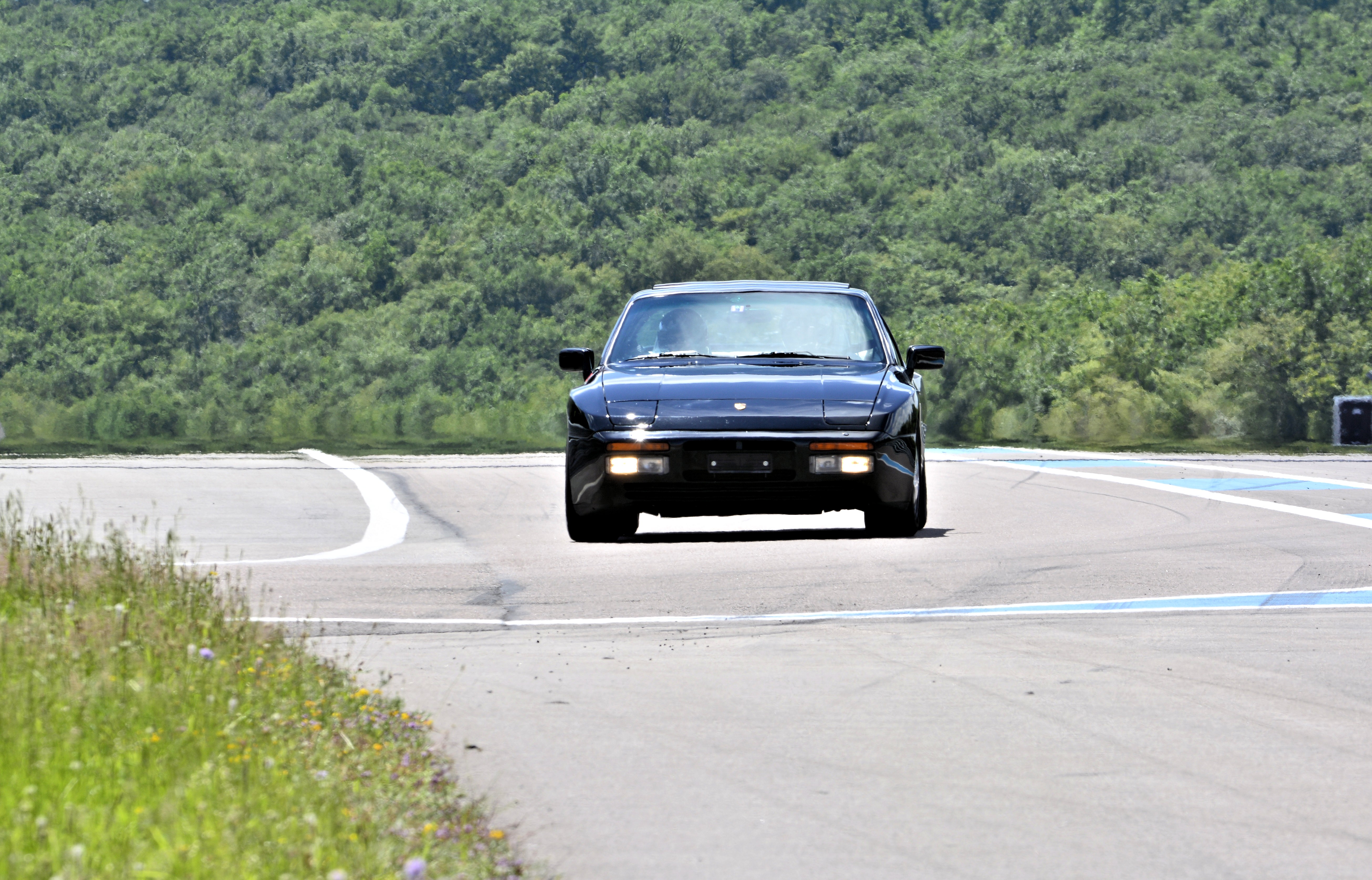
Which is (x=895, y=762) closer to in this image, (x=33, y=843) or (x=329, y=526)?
(x=33, y=843)

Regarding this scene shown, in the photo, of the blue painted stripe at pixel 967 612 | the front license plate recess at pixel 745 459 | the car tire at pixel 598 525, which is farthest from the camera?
the car tire at pixel 598 525

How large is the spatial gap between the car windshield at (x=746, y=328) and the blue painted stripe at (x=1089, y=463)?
1021cm

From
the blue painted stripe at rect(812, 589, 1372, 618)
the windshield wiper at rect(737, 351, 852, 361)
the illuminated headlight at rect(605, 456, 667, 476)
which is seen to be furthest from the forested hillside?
the blue painted stripe at rect(812, 589, 1372, 618)

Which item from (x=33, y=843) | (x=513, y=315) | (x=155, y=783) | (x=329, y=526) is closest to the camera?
(x=33, y=843)

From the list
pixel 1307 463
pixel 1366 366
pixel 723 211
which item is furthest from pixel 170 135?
pixel 1307 463

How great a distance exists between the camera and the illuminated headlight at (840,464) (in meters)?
12.0

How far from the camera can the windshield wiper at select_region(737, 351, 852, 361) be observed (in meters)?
13.1

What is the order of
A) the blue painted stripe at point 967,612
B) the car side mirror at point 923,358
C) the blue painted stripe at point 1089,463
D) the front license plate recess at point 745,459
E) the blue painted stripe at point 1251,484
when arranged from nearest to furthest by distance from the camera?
the blue painted stripe at point 967,612, the front license plate recess at point 745,459, the car side mirror at point 923,358, the blue painted stripe at point 1251,484, the blue painted stripe at point 1089,463

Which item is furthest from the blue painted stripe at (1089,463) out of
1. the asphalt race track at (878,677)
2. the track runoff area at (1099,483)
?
the asphalt race track at (878,677)

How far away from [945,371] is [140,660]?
217ft

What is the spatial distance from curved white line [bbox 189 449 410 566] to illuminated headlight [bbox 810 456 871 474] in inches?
128

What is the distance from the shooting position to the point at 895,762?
665cm

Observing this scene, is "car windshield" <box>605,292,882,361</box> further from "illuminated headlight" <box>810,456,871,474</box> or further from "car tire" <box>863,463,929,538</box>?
"illuminated headlight" <box>810,456,871,474</box>

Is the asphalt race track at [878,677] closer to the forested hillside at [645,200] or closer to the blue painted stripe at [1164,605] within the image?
the blue painted stripe at [1164,605]
